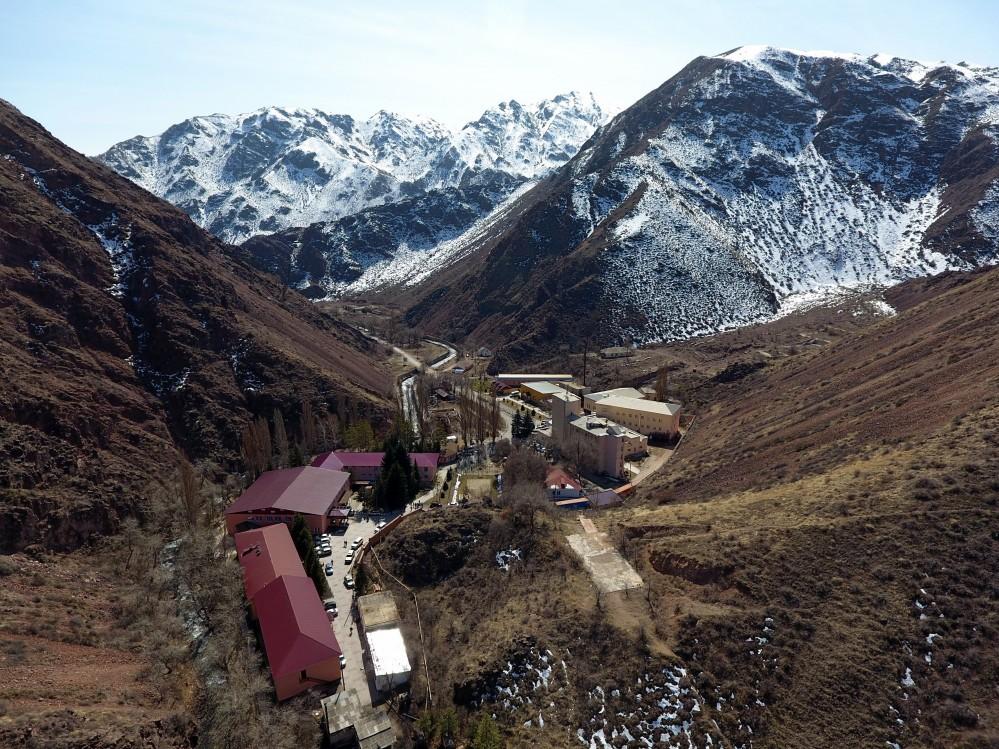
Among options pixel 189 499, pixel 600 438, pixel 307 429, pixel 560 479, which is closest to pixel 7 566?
pixel 189 499

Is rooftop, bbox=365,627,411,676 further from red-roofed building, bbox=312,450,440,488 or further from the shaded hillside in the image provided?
red-roofed building, bbox=312,450,440,488

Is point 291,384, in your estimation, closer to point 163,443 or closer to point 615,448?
point 163,443

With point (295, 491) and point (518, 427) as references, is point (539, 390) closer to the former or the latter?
point (518, 427)

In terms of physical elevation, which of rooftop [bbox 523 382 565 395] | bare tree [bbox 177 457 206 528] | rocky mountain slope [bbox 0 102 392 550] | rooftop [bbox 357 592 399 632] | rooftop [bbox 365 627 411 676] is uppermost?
rocky mountain slope [bbox 0 102 392 550]

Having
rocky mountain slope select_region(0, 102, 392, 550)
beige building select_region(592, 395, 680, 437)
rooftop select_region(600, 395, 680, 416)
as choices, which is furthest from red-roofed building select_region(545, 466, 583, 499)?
rocky mountain slope select_region(0, 102, 392, 550)

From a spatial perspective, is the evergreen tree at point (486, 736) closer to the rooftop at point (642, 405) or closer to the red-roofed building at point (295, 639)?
the red-roofed building at point (295, 639)

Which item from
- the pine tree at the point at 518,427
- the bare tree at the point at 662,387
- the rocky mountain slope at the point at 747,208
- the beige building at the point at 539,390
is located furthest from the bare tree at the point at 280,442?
the rocky mountain slope at the point at 747,208
